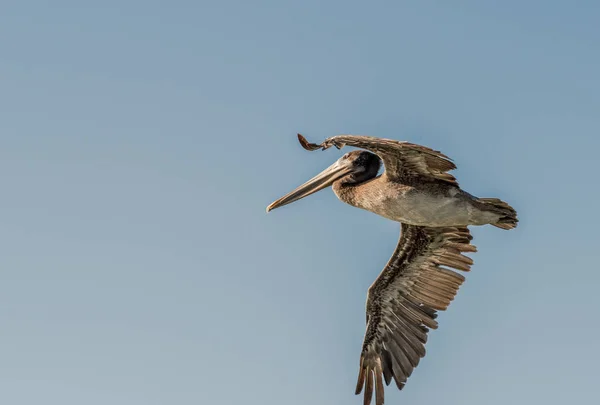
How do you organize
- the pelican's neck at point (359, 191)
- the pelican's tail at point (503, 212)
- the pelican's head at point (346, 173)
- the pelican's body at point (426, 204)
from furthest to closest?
the pelican's head at point (346, 173), the pelican's neck at point (359, 191), the pelican's body at point (426, 204), the pelican's tail at point (503, 212)

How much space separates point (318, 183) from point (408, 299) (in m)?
2.44

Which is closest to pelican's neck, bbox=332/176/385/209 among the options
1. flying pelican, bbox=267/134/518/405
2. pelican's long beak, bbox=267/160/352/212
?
flying pelican, bbox=267/134/518/405

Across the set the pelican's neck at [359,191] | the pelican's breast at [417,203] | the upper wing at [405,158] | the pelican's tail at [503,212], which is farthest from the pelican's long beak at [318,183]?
the pelican's tail at [503,212]

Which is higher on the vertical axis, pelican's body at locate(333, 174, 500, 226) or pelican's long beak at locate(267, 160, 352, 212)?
pelican's long beak at locate(267, 160, 352, 212)

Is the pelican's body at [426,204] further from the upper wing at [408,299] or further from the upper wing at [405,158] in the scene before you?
the upper wing at [408,299]

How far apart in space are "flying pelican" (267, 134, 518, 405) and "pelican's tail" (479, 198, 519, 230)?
2 centimetres

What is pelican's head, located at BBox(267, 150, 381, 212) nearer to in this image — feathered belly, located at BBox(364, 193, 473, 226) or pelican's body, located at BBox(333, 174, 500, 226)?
pelican's body, located at BBox(333, 174, 500, 226)

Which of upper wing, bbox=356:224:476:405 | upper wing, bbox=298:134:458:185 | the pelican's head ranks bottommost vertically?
upper wing, bbox=356:224:476:405

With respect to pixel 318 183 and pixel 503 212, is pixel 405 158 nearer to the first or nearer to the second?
pixel 503 212

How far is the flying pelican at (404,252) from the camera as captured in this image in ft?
51.1

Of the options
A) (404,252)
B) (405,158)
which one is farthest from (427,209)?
(404,252)

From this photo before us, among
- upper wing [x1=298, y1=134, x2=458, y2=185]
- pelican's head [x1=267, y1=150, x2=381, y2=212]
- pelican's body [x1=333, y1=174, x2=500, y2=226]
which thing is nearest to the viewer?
upper wing [x1=298, y1=134, x2=458, y2=185]

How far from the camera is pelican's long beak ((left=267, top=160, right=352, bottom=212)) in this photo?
1714cm

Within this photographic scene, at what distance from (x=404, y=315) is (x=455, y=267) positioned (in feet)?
3.89
